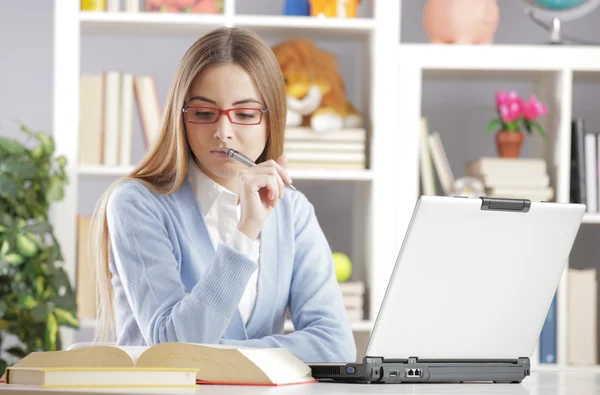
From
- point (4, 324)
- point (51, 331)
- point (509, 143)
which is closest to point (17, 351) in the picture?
point (4, 324)

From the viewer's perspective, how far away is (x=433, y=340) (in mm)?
1151

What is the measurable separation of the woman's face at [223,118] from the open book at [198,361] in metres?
0.67

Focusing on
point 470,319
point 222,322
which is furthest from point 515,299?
point 222,322

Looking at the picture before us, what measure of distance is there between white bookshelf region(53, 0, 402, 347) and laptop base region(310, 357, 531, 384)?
1596 mm

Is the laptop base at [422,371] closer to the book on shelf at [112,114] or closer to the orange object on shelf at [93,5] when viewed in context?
the book on shelf at [112,114]

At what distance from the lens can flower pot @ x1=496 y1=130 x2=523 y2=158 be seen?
294 cm

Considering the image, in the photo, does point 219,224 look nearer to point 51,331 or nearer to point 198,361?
point 198,361

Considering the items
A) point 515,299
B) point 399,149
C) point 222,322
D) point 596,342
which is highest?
point 399,149

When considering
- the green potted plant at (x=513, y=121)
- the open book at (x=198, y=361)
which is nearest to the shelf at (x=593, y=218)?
the green potted plant at (x=513, y=121)

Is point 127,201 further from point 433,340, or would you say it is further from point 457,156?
point 457,156

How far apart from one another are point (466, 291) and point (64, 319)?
5.78ft

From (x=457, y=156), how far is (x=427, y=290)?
2182 mm

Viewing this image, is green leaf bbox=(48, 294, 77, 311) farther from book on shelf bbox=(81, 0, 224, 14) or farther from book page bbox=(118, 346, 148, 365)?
book page bbox=(118, 346, 148, 365)

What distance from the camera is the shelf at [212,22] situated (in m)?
2.83
